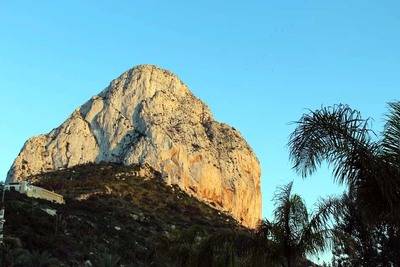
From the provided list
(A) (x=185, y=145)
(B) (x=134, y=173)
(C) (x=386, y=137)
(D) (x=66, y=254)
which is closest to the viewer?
(C) (x=386, y=137)

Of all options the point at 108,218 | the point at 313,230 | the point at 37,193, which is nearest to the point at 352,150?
the point at 313,230

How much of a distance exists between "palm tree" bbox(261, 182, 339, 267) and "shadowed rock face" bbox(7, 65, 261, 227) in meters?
103

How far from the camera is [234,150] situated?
13212 cm

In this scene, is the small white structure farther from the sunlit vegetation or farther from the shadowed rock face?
the shadowed rock face

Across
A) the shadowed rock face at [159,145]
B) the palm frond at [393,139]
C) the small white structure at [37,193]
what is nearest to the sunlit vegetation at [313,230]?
the palm frond at [393,139]

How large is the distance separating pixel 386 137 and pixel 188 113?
408 ft

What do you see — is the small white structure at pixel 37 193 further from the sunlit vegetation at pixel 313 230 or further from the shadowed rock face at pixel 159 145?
the shadowed rock face at pixel 159 145

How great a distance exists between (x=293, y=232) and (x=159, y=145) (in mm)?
103721

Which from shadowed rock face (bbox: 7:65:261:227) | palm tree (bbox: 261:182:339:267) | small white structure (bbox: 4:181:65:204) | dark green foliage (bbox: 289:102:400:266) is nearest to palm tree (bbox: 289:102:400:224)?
dark green foliage (bbox: 289:102:400:266)

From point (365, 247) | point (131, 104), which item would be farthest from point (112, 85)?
point (365, 247)

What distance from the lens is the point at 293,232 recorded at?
16.0 m

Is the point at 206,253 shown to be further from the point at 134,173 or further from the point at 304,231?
the point at 134,173

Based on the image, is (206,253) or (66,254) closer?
(206,253)

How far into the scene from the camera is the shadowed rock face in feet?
398
